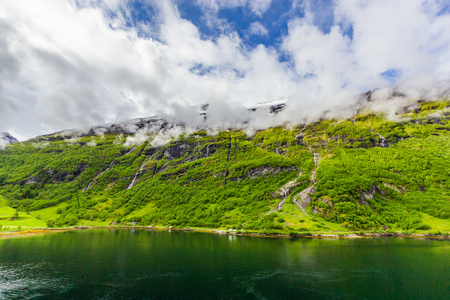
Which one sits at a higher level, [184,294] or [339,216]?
[339,216]

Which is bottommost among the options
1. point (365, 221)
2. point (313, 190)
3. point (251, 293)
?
point (251, 293)

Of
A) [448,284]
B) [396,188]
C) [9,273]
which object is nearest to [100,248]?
[9,273]

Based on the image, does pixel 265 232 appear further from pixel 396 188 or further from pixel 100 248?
pixel 396 188

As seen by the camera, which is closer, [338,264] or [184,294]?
[184,294]

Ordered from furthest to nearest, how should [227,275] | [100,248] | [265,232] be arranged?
[265,232]
[100,248]
[227,275]

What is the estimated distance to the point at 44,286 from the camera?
1924 inches

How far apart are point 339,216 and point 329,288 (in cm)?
10546

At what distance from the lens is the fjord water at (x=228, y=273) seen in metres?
44.8

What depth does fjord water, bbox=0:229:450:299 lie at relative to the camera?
44.8 m

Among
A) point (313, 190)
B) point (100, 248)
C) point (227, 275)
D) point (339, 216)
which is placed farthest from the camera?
point (313, 190)

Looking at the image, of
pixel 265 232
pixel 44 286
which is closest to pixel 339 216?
pixel 265 232

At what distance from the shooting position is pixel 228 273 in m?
57.0

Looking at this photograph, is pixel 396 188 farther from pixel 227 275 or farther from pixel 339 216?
pixel 227 275

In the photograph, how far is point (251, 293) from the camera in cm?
4497
